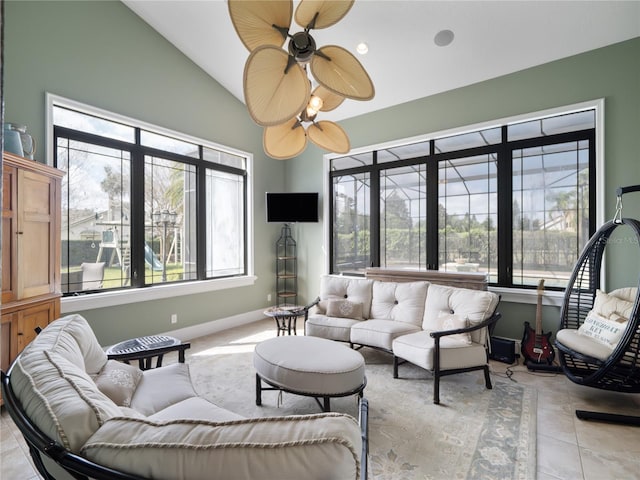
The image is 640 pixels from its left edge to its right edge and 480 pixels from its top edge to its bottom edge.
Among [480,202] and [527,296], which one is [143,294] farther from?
[527,296]

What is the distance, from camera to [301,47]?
1.89 meters

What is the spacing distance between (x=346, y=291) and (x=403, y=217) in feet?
5.00

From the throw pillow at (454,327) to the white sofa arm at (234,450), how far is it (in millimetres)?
2308

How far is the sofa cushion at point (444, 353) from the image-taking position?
283 cm

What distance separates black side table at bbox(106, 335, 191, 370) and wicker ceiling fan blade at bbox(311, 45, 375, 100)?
6.72 feet

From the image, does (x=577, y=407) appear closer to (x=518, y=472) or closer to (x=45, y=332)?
(x=518, y=472)

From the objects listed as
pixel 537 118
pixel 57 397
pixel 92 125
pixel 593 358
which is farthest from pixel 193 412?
pixel 537 118

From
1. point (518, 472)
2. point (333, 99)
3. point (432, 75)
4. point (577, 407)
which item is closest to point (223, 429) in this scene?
point (518, 472)

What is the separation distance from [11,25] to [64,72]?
1.57 ft

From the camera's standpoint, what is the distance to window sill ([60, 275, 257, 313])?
3410 millimetres

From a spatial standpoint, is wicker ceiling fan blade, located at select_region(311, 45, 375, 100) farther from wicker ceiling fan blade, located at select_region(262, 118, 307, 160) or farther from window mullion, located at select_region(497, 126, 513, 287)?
window mullion, located at select_region(497, 126, 513, 287)

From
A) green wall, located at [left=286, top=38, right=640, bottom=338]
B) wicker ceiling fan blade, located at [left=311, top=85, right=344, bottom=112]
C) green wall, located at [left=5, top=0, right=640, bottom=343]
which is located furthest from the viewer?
green wall, located at [left=286, top=38, right=640, bottom=338]

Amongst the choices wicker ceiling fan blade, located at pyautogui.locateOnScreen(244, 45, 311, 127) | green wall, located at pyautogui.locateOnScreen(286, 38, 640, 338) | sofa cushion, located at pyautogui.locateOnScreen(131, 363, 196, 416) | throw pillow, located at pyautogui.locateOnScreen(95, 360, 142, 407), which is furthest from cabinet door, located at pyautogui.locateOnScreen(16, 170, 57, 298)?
green wall, located at pyautogui.locateOnScreen(286, 38, 640, 338)

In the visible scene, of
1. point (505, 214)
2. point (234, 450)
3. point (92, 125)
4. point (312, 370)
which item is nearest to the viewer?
point (234, 450)
